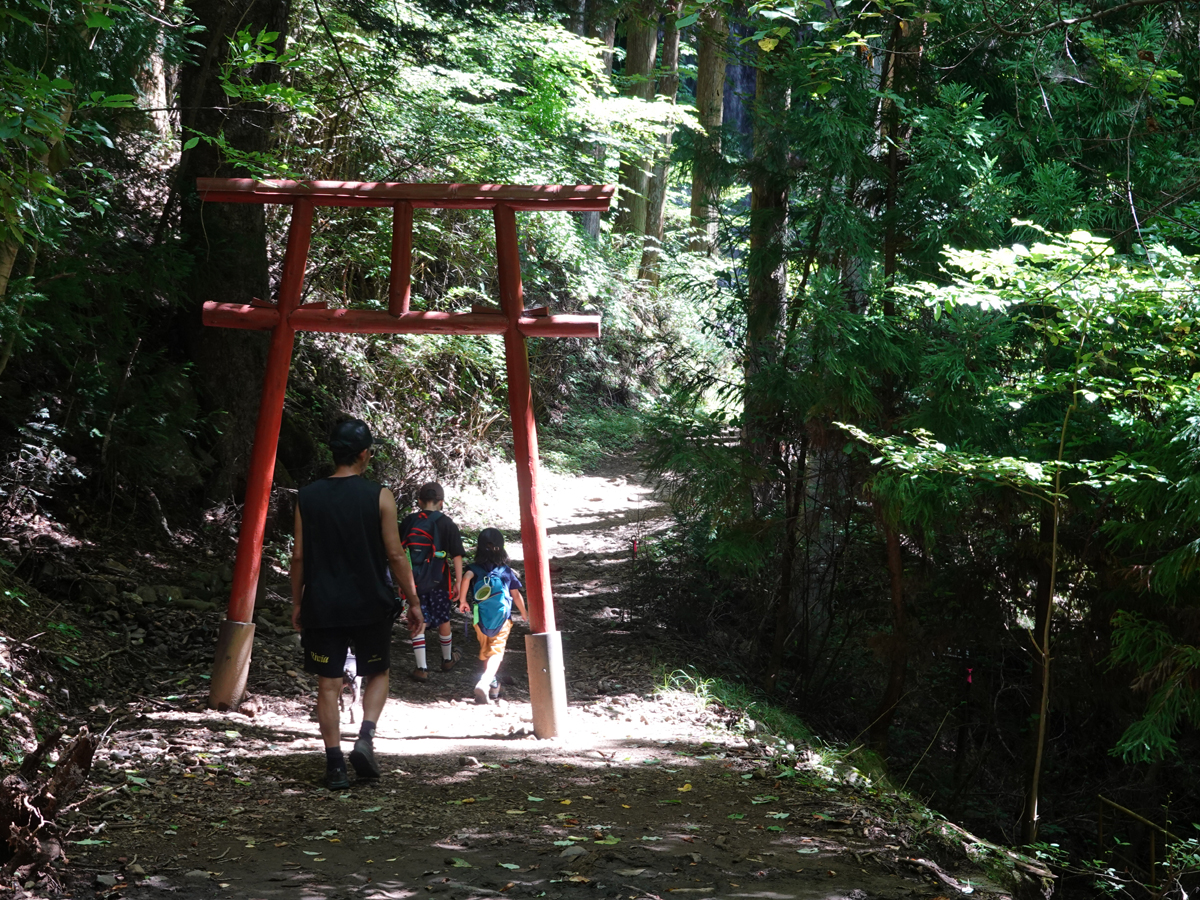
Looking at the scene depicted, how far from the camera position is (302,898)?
11.1ft

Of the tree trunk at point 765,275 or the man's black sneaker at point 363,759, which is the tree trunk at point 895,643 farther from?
the man's black sneaker at point 363,759

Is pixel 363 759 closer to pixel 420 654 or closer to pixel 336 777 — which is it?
pixel 336 777

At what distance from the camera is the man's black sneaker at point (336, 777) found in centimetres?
472

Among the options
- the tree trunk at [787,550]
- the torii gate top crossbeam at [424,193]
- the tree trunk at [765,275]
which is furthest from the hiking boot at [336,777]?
the tree trunk at [787,550]

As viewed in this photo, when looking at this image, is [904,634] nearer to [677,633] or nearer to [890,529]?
[890,529]

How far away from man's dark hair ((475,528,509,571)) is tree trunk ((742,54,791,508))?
8.36ft

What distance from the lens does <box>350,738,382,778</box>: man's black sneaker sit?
4.79 m

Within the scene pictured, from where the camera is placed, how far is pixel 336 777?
4.73 m

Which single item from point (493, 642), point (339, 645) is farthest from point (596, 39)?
point (339, 645)

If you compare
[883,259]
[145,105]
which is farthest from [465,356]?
[883,259]

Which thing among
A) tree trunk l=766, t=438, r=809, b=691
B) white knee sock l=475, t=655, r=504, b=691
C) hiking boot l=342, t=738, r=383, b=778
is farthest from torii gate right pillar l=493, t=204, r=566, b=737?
tree trunk l=766, t=438, r=809, b=691

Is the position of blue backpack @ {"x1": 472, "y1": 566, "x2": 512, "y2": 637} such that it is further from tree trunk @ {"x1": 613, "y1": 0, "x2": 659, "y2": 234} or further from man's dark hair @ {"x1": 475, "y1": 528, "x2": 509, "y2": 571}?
tree trunk @ {"x1": 613, "y1": 0, "x2": 659, "y2": 234}

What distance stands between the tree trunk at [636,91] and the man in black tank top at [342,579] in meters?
11.8

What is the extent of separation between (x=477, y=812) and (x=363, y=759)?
67cm
